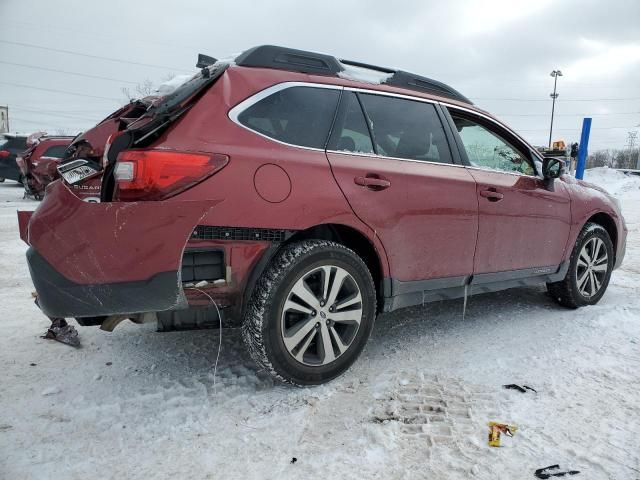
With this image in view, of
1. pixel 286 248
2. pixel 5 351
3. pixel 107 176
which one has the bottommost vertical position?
pixel 5 351

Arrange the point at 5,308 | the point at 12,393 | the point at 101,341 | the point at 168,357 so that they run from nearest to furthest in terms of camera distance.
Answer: the point at 12,393, the point at 168,357, the point at 101,341, the point at 5,308

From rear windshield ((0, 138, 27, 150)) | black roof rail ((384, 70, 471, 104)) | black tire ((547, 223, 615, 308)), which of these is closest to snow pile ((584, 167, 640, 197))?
black tire ((547, 223, 615, 308))

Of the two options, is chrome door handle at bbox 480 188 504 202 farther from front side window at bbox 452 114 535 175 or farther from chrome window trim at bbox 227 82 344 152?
chrome window trim at bbox 227 82 344 152

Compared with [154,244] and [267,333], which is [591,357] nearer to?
[267,333]

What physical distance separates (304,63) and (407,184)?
97cm

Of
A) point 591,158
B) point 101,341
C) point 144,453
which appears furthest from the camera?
point 591,158

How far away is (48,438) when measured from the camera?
7.19 ft

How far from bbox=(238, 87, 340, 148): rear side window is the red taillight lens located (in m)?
0.40

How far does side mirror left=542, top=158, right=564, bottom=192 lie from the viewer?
389cm

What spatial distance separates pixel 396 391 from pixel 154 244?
5.01ft

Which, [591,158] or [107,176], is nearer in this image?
[107,176]

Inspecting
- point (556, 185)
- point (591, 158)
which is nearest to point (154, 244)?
point (556, 185)

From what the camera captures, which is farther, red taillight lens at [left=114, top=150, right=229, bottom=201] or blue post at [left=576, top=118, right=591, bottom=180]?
blue post at [left=576, top=118, right=591, bottom=180]

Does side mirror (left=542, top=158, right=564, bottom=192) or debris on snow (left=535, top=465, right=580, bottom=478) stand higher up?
side mirror (left=542, top=158, right=564, bottom=192)
